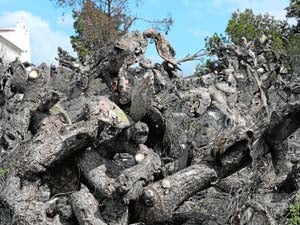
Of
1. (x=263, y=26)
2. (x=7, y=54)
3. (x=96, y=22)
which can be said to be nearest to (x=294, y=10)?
(x=263, y=26)

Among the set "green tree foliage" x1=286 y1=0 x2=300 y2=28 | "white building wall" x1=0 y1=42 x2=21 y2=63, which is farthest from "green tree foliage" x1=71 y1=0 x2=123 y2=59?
"green tree foliage" x1=286 y1=0 x2=300 y2=28

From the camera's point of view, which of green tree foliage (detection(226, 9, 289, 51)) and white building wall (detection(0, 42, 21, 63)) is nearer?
white building wall (detection(0, 42, 21, 63))

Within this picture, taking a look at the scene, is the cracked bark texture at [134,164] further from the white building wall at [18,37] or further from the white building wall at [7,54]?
the white building wall at [18,37]

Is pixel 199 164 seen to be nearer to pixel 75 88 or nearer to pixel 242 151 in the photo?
pixel 242 151

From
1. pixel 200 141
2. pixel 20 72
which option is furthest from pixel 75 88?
pixel 200 141

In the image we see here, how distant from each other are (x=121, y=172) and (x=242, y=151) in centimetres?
93

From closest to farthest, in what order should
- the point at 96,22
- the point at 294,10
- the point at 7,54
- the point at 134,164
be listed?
1. the point at 134,164
2. the point at 96,22
3. the point at 7,54
4. the point at 294,10

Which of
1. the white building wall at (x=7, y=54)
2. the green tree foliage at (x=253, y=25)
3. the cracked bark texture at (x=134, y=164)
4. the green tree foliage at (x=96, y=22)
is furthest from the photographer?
the green tree foliage at (x=253, y=25)

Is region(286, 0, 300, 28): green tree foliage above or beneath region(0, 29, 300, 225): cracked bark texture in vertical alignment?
above

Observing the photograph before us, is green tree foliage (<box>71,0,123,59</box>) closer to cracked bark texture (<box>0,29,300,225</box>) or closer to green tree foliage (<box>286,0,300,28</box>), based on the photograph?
green tree foliage (<box>286,0,300,28</box>)

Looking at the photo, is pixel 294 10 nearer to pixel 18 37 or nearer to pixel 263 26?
pixel 263 26

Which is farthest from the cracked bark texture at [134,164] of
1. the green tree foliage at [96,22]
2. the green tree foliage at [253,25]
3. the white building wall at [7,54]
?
the green tree foliage at [253,25]

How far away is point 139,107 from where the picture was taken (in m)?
5.28

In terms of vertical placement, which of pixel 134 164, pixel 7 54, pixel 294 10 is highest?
pixel 294 10
